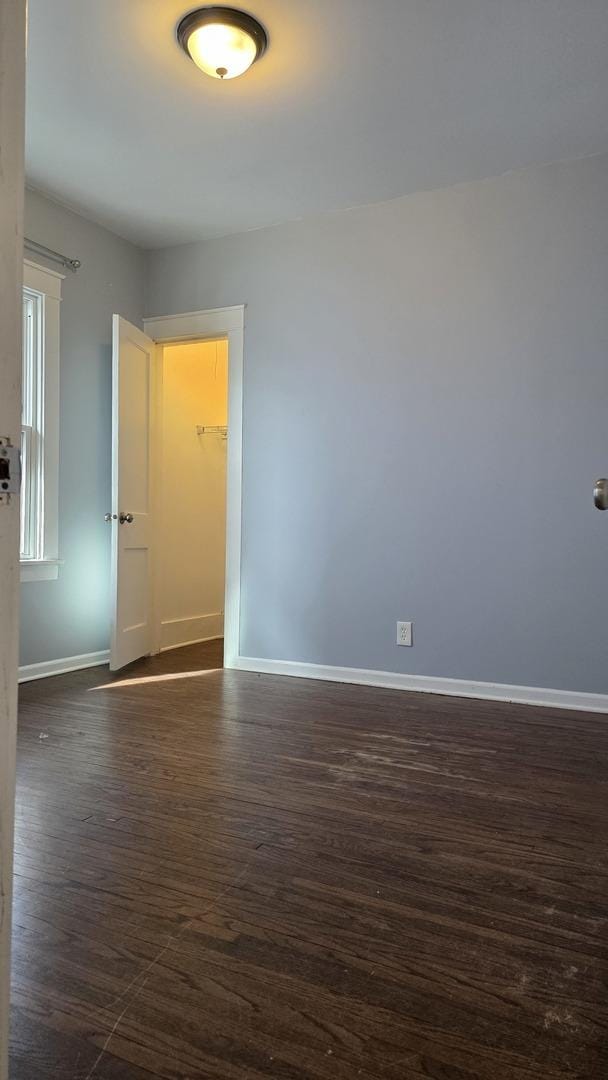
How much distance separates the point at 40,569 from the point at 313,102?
101 inches

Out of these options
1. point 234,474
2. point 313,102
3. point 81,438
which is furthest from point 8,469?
point 81,438

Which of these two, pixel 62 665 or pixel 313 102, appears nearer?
pixel 313 102

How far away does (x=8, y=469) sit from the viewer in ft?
2.34

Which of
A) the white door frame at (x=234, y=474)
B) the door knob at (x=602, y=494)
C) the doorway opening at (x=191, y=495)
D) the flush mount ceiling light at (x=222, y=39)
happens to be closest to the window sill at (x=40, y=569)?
the doorway opening at (x=191, y=495)

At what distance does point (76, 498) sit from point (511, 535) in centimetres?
243

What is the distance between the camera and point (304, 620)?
12.5ft

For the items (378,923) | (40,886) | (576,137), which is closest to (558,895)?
(378,923)

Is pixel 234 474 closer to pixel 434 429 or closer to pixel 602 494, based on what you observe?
pixel 434 429

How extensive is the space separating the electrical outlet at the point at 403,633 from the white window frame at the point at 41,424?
6.27ft

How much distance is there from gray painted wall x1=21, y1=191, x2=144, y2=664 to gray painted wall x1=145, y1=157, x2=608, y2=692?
25 centimetres

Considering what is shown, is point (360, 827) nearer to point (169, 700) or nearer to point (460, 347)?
point (169, 700)

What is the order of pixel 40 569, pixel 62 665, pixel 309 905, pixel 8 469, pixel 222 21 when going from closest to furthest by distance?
pixel 8 469
pixel 309 905
pixel 222 21
pixel 40 569
pixel 62 665

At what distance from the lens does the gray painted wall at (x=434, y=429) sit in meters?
3.19

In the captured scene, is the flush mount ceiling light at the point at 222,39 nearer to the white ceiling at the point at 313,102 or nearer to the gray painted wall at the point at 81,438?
the white ceiling at the point at 313,102
